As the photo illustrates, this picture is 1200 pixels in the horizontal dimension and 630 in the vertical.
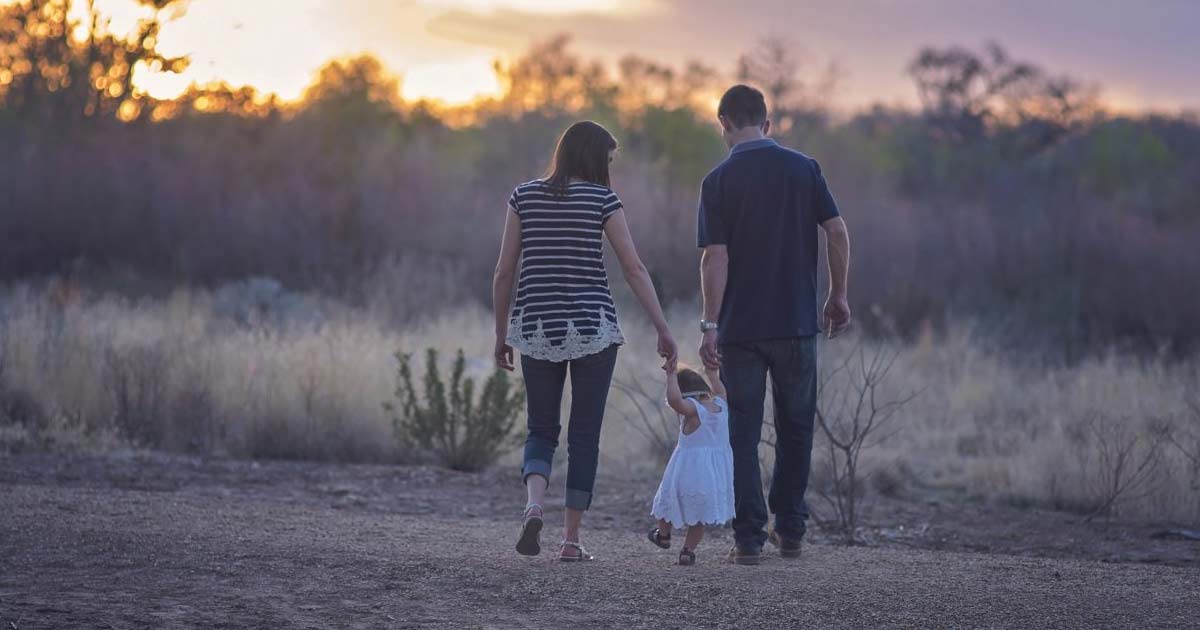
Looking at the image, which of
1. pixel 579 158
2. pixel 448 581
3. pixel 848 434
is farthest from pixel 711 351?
pixel 848 434

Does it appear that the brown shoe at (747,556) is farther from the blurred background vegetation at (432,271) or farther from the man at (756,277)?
the blurred background vegetation at (432,271)

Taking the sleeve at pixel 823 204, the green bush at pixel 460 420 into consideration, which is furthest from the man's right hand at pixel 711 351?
the green bush at pixel 460 420

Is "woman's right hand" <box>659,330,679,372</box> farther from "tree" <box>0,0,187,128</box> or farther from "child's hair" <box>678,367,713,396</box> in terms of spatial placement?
"tree" <box>0,0,187,128</box>

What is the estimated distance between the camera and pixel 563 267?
19.3ft

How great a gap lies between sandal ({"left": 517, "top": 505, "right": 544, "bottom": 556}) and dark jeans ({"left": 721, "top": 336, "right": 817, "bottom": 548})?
83 cm

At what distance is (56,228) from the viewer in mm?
22203

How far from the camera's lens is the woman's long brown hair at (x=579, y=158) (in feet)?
19.3

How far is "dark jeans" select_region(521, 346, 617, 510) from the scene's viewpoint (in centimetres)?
599

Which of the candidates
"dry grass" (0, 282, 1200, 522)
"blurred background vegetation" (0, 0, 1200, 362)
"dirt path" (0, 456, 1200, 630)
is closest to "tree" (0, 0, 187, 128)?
"blurred background vegetation" (0, 0, 1200, 362)

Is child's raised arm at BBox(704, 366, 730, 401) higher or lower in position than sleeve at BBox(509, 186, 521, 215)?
lower

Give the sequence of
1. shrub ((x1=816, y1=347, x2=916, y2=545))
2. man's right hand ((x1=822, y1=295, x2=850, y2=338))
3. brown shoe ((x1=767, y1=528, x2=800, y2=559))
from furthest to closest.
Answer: shrub ((x1=816, y1=347, x2=916, y2=545)) → brown shoe ((x1=767, y1=528, x2=800, y2=559)) → man's right hand ((x1=822, y1=295, x2=850, y2=338))

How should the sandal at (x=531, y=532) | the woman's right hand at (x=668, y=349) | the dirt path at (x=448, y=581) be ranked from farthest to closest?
the sandal at (x=531, y=532) → the woman's right hand at (x=668, y=349) → the dirt path at (x=448, y=581)

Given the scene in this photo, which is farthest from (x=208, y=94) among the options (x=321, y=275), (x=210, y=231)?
(x=321, y=275)

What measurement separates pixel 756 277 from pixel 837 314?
1.33ft
